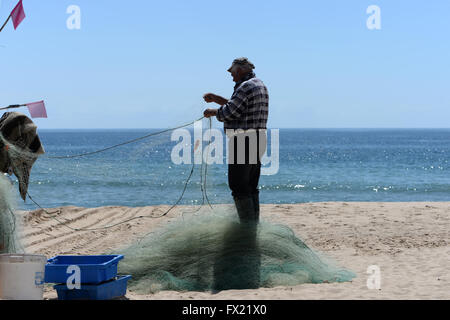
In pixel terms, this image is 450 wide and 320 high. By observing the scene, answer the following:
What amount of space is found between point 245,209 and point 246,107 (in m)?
1.01

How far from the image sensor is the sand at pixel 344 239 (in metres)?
5.40

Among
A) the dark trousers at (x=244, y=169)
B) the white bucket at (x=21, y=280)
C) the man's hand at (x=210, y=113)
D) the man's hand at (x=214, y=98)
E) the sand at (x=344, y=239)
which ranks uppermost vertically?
the man's hand at (x=214, y=98)

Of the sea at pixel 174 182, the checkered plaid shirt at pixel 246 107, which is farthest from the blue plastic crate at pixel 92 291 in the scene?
the checkered plaid shirt at pixel 246 107

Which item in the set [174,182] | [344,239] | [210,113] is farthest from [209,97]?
[174,182]

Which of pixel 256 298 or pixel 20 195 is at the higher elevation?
pixel 20 195

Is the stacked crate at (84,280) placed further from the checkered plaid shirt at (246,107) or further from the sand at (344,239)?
the checkered plaid shirt at (246,107)

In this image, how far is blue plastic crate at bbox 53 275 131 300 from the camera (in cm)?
492

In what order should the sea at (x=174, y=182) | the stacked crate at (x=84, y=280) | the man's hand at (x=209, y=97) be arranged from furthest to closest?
the sea at (x=174, y=182)
the man's hand at (x=209, y=97)
the stacked crate at (x=84, y=280)

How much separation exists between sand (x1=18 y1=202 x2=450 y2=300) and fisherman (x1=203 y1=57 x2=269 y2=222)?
1014mm

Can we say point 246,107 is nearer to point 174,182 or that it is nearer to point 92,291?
point 92,291

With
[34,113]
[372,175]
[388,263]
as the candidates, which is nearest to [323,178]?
[372,175]
